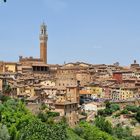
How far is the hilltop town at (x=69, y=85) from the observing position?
45844mm

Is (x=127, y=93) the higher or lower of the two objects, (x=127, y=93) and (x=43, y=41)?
the lower

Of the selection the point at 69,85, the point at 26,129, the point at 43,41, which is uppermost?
the point at 43,41

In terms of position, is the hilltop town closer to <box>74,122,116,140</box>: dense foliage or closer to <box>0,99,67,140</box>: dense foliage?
<box>74,122,116,140</box>: dense foliage

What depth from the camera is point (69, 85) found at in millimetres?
55844

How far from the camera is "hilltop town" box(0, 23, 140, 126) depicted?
45844 millimetres

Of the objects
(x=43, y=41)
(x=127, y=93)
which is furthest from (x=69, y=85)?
(x=43, y=41)

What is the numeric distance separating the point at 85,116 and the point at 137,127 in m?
5.10

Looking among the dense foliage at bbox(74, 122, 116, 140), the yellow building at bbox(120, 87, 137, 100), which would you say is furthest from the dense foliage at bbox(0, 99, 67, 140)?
the yellow building at bbox(120, 87, 137, 100)

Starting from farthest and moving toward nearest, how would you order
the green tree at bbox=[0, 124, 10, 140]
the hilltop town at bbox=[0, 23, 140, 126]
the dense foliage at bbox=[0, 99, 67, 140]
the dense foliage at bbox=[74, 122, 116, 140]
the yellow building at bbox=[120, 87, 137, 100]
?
the yellow building at bbox=[120, 87, 137, 100]
the hilltop town at bbox=[0, 23, 140, 126]
the dense foliage at bbox=[74, 122, 116, 140]
the dense foliage at bbox=[0, 99, 67, 140]
the green tree at bbox=[0, 124, 10, 140]

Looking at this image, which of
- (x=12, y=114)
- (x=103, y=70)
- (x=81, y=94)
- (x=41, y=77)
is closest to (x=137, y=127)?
(x=81, y=94)

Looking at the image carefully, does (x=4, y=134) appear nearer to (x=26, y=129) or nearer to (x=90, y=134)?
(x=26, y=129)

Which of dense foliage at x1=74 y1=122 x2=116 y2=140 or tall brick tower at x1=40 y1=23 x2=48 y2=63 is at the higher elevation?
tall brick tower at x1=40 y1=23 x2=48 y2=63

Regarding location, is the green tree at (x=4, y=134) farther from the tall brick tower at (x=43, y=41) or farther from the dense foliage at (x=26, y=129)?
the tall brick tower at (x=43, y=41)

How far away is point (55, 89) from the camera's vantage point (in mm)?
55875
